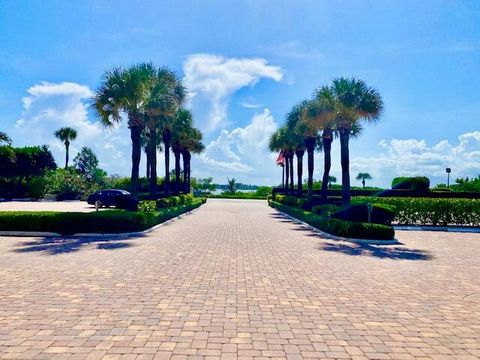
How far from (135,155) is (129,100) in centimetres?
309

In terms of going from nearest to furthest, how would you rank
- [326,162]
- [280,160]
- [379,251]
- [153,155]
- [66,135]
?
[379,251], [153,155], [326,162], [280,160], [66,135]

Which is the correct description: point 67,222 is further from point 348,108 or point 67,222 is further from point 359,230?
point 348,108

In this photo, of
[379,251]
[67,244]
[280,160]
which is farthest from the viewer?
[280,160]

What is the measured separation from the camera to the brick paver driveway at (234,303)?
477 centimetres

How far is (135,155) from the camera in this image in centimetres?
2119

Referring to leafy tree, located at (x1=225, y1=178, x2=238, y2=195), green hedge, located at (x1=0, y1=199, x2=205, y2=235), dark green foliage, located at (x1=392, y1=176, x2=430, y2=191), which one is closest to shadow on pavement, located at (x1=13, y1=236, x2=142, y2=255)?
green hedge, located at (x1=0, y1=199, x2=205, y2=235)

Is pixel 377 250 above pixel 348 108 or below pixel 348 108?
below

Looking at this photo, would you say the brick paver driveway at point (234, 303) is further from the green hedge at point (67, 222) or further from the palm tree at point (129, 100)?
the palm tree at point (129, 100)

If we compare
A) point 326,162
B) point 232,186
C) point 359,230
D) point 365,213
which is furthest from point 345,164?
point 232,186

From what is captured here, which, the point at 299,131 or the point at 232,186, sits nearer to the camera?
the point at 299,131

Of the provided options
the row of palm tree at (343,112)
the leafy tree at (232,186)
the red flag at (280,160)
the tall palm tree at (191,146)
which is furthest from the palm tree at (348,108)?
the leafy tree at (232,186)


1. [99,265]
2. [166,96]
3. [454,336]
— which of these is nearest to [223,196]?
[166,96]

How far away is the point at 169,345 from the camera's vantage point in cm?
475

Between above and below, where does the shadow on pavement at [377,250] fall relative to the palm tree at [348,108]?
below
